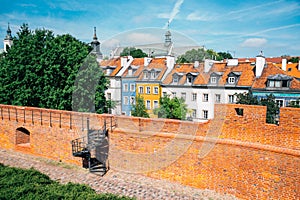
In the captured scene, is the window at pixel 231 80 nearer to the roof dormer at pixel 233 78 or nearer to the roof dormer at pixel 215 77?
the roof dormer at pixel 233 78

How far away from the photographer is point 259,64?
68.0 feet

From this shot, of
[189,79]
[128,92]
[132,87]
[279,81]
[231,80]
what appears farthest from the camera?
[132,87]

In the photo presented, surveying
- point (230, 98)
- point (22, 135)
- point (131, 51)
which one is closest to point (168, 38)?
point (22, 135)

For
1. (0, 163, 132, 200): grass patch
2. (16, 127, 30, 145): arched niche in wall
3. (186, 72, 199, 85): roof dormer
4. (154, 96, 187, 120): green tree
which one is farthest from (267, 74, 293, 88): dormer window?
(0, 163, 132, 200): grass patch

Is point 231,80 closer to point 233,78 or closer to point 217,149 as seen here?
point 233,78

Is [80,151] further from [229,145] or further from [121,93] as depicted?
[121,93]

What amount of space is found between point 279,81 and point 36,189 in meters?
18.4

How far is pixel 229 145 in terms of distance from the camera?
724cm

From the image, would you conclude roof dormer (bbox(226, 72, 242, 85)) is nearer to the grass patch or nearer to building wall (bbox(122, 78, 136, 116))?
building wall (bbox(122, 78, 136, 116))

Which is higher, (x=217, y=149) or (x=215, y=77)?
(x=215, y=77)

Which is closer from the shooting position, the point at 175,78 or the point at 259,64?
the point at 259,64

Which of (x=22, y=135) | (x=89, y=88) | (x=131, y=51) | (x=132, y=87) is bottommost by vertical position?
(x=22, y=135)

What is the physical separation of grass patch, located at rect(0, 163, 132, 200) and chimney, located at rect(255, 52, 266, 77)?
57.9ft

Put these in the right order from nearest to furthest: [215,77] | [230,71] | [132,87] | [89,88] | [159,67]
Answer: [89,88]
[215,77]
[230,71]
[159,67]
[132,87]
